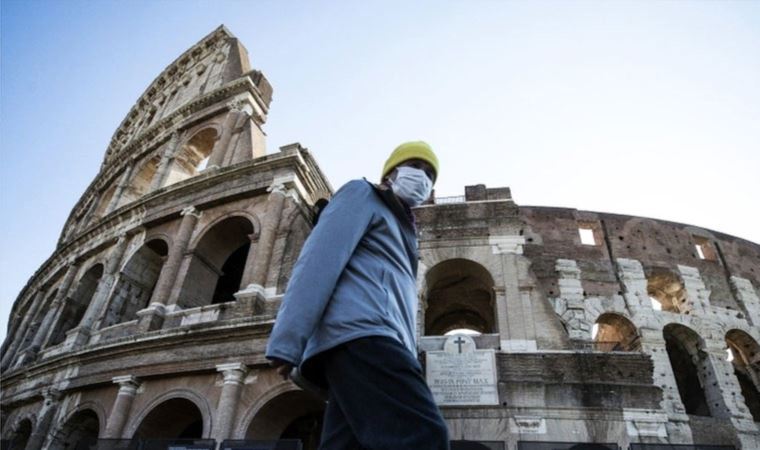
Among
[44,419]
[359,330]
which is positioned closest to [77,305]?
[44,419]

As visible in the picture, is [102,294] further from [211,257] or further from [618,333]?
[618,333]

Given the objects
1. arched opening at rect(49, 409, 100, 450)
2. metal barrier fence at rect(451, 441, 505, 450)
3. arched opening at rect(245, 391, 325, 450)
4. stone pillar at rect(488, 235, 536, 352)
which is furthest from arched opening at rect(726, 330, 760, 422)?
arched opening at rect(49, 409, 100, 450)

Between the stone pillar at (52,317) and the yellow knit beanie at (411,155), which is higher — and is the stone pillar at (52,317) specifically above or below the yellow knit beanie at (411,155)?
above

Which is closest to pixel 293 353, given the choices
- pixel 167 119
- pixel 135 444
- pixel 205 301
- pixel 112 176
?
pixel 135 444

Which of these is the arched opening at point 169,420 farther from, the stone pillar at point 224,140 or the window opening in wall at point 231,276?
the stone pillar at point 224,140

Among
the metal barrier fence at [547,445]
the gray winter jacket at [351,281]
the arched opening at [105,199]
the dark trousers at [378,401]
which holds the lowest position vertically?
the dark trousers at [378,401]

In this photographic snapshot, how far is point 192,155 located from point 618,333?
1600 cm

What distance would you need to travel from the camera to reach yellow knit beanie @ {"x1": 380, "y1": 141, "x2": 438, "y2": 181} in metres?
2.36

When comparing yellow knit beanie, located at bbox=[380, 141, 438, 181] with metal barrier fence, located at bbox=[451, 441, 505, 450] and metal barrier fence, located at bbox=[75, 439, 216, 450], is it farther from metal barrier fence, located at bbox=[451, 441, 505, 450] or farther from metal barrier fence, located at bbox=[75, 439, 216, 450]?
metal barrier fence, located at bbox=[451, 441, 505, 450]

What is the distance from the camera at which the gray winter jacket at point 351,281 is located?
1.56m

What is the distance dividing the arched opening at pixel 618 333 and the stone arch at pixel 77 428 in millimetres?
13629

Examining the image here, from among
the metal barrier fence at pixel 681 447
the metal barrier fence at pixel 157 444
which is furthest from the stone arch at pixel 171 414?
the metal barrier fence at pixel 681 447

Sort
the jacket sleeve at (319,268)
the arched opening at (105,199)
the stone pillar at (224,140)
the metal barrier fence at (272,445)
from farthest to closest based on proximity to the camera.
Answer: the arched opening at (105,199) → the stone pillar at (224,140) → the metal barrier fence at (272,445) → the jacket sleeve at (319,268)

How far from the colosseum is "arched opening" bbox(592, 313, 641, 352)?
3.7 inches
